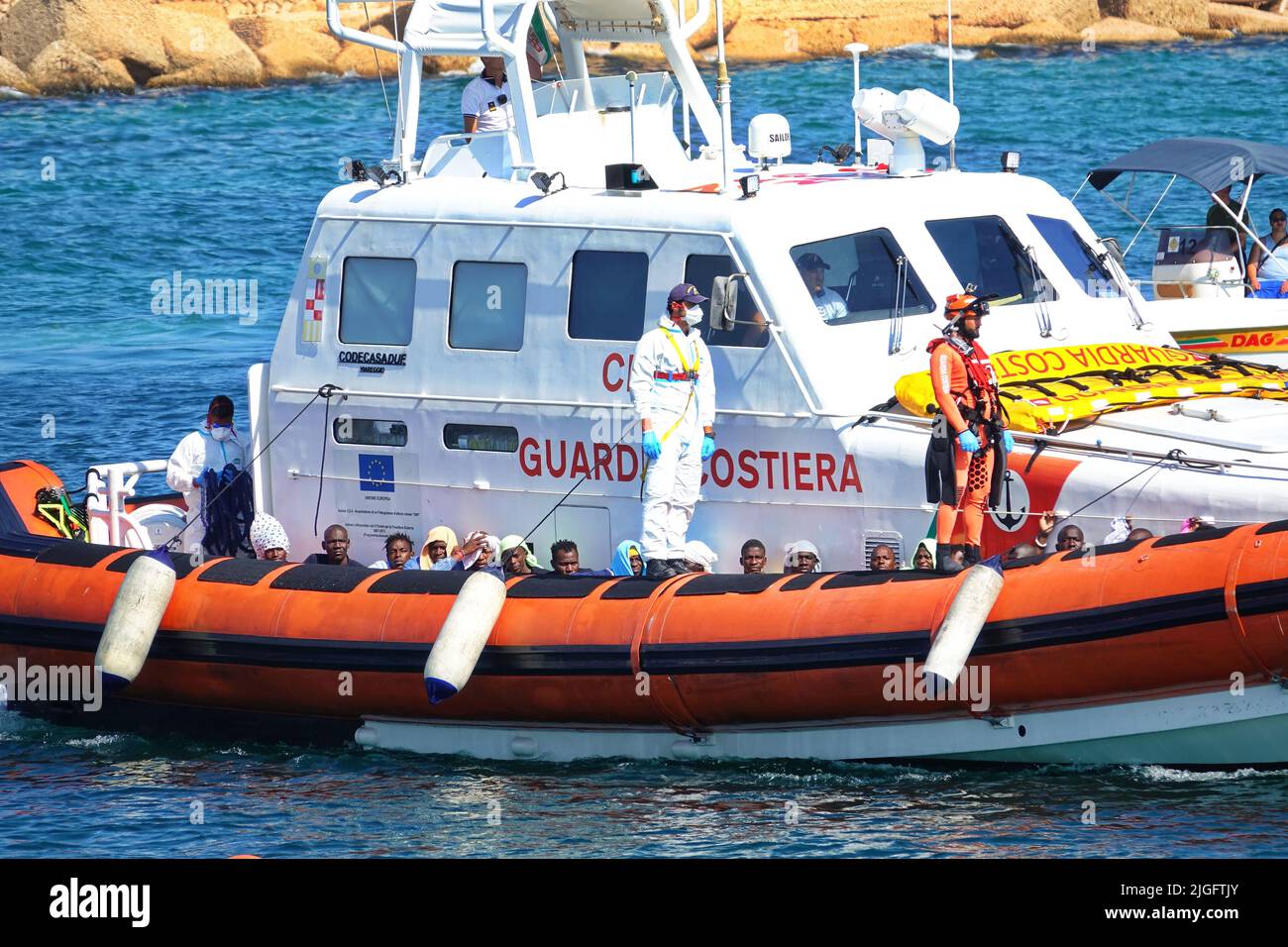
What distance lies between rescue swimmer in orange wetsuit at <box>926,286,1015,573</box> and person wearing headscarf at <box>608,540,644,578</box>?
1.61 metres

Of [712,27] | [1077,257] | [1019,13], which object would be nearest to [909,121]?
[1077,257]

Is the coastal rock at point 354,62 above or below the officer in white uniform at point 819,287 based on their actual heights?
above

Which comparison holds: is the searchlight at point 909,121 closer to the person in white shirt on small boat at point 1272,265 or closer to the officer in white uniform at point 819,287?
the officer in white uniform at point 819,287

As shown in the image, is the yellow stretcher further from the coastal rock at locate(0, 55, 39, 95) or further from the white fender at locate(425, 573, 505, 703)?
the coastal rock at locate(0, 55, 39, 95)

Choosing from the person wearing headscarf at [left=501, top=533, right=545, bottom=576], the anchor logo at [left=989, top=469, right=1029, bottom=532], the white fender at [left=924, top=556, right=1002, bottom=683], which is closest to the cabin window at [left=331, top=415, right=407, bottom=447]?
the person wearing headscarf at [left=501, top=533, right=545, bottom=576]

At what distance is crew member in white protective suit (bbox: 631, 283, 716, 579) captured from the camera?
10.4m

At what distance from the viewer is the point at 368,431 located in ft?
38.5

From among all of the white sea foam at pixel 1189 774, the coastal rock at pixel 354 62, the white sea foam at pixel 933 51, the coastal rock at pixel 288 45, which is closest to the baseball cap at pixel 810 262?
the white sea foam at pixel 1189 774

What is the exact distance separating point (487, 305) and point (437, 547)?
1.31 meters

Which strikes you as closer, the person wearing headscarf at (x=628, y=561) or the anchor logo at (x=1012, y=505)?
the anchor logo at (x=1012, y=505)

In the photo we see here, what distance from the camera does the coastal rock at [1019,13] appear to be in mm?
50688

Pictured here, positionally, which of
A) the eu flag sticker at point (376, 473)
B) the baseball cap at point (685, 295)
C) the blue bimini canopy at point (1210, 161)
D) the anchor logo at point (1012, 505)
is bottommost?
the anchor logo at point (1012, 505)

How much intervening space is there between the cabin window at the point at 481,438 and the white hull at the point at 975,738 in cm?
151

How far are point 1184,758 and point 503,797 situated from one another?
319 cm
